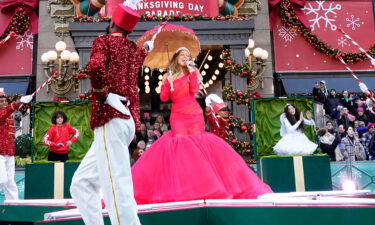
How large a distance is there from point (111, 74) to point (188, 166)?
2.27 meters

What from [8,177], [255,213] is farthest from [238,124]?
[255,213]

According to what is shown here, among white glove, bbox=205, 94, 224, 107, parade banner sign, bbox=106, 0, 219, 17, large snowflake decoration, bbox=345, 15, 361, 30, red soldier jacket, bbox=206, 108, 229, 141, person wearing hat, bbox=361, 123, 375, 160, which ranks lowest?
person wearing hat, bbox=361, 123, 375, 160

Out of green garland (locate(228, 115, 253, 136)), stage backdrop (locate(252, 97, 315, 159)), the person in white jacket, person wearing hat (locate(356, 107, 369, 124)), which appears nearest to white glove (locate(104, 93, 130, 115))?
the person in white jacket

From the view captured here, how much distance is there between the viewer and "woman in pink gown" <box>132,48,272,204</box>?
4.99 m

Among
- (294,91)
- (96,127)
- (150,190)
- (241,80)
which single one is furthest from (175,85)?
(294,91)

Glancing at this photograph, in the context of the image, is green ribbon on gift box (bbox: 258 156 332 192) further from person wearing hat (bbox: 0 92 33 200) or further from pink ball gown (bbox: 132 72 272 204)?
person wearing hat (bbox: 0 92 33 200)

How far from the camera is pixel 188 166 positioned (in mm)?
5191

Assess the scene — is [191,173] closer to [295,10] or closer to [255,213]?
[255,213]

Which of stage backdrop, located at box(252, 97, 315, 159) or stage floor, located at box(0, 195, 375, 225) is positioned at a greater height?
stage backdrop, located at box(252, 97, 315, 159)

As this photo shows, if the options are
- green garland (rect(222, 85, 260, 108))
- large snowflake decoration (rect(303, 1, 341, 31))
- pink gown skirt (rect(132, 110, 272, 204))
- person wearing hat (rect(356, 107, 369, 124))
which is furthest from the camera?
large snowflake decoration (rect(303, 1, 341, 31))

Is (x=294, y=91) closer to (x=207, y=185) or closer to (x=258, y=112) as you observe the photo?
Answer: (x=258, y=112)

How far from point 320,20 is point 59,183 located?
1263 cm

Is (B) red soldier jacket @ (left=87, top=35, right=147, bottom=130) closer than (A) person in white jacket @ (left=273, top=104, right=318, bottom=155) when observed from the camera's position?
Yes

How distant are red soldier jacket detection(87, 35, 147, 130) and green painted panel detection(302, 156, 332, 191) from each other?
415cm
